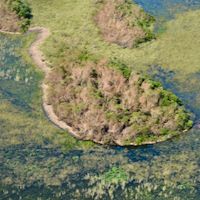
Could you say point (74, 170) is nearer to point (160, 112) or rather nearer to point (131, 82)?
point (160, 112)

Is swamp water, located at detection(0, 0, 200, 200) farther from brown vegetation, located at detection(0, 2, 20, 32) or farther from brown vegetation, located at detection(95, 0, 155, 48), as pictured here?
brown vegetation, located at detection(0, 2, 20, 32)

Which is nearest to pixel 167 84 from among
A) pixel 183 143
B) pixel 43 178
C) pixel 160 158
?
pixel 183 143

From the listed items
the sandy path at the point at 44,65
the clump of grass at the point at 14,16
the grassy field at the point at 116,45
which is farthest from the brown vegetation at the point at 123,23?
the clump of grass at the point at 14,16

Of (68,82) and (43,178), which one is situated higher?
(68,82)

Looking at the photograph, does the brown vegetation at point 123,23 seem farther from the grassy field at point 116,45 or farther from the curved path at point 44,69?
the curved path at point 44,69

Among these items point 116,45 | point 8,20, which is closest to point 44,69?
point 116,45

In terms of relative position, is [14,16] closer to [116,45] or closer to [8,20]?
[8,20]
